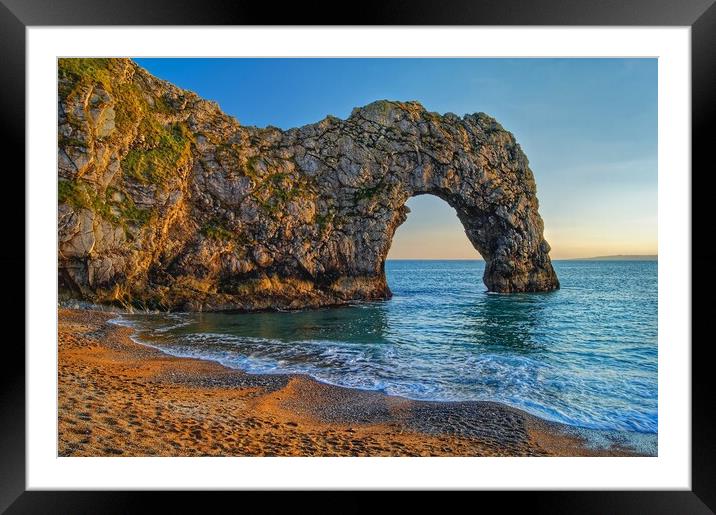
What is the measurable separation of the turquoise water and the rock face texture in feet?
8.97

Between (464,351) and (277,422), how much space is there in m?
8.51

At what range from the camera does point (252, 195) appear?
23.5 metres

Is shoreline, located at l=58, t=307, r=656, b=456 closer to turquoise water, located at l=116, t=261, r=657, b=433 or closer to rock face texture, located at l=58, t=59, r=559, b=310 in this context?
turquoise water, located at l=116, t=261, r=657, b=433

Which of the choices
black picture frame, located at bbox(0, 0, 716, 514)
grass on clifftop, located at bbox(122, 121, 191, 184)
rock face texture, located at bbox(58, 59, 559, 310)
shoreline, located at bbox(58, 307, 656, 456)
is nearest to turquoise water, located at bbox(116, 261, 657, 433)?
shoreline, located at bbox(58, 307, 656, 456)

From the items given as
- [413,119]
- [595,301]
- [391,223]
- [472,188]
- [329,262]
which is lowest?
[595,301]
